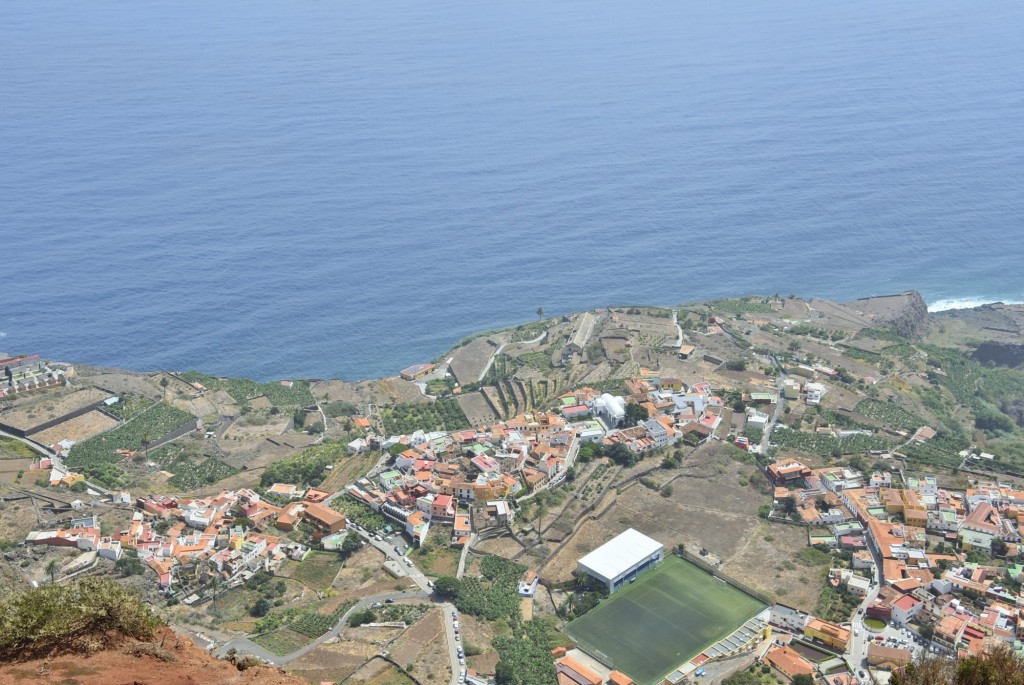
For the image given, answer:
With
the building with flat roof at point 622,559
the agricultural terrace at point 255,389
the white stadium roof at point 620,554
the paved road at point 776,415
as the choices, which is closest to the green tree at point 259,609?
the building with flat roof at point 622,559

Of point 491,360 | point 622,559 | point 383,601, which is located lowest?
point 622,559

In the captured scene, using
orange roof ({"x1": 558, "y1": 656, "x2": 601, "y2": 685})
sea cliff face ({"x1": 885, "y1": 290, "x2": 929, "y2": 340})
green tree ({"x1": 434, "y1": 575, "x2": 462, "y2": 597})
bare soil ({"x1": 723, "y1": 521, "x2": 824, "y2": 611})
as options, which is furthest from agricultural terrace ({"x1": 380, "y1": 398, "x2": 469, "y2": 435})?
sea cliff face ({"x1": 885, "y1": 290, "x2": 929, "y2": 340})

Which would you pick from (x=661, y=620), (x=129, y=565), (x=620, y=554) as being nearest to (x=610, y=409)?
(x=620, y=554)

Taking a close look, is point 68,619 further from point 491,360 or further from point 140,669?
point 491,360

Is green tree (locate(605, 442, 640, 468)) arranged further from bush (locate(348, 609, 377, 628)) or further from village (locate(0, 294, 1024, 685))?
bush (locate(348, 609, 377, 628))

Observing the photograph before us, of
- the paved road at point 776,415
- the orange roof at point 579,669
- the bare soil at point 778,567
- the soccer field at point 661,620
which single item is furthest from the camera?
the paved road at point 776,415

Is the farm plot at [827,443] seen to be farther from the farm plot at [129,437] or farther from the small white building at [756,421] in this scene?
the farm plot at [129,437]
